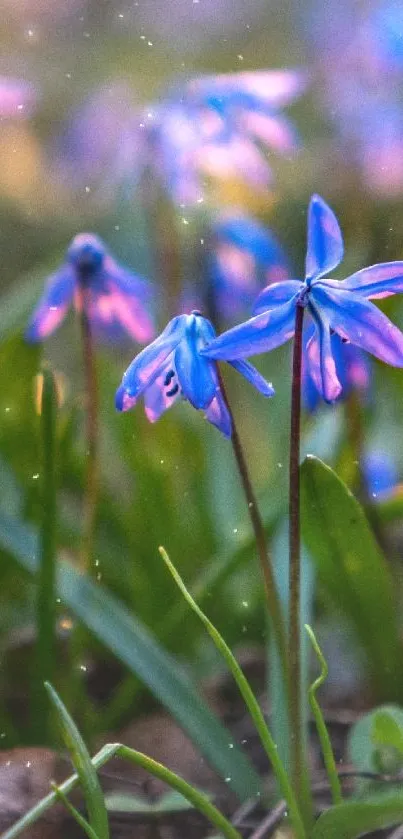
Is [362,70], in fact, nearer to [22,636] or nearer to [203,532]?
[203,532]

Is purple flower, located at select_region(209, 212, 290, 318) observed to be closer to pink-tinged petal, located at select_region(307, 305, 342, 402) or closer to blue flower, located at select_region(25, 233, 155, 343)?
blue flower, located at select_region(25, 233, 155, 343)

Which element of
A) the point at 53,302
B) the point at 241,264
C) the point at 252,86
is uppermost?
the point at 252,86

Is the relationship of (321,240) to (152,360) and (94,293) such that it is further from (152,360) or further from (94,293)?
(94,293)

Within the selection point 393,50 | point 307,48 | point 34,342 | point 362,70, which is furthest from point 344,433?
point 307,48

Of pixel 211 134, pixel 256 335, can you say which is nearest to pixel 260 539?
pixel 256 335

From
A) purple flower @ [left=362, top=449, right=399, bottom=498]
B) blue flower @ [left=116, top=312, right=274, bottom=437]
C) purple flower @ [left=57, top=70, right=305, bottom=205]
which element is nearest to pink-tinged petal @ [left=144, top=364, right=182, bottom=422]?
blue flower @ [left=116, top=312, right=274, bottom=437]

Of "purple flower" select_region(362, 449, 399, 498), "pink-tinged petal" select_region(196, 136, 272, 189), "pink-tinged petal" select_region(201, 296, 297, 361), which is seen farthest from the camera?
"pink-tinged petal" select_region(196, 136, 272, 189)
